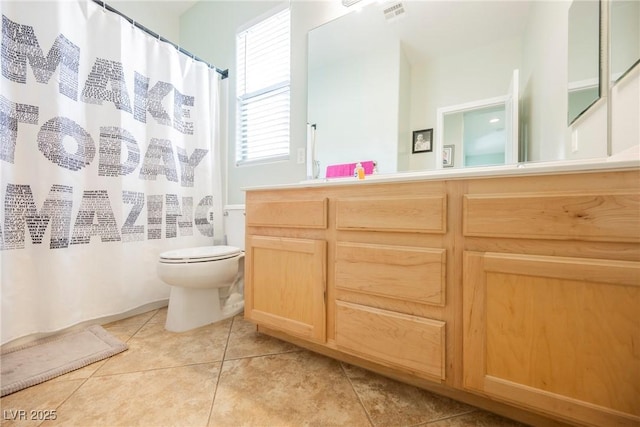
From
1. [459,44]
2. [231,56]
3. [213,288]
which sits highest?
[231,56]

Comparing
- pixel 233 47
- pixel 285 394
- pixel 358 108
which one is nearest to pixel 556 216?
pixel 285 394

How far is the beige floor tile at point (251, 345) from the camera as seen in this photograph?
4.11 ft

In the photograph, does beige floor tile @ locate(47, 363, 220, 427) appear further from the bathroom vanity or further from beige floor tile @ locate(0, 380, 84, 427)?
the bathroom vanity

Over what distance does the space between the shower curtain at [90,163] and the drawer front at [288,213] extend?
0.83 metres

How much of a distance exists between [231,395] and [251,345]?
365mm

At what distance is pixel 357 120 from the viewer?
160 cm

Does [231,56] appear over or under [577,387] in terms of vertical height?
over

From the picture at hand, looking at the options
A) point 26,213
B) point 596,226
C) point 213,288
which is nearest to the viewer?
point 596,226

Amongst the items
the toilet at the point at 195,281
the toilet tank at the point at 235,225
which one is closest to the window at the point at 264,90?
the toilet tank at the point at 235,225

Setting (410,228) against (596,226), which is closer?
(596,226)

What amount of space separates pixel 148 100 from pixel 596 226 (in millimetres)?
2239

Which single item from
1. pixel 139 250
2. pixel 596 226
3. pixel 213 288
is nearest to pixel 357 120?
pixel 596 226

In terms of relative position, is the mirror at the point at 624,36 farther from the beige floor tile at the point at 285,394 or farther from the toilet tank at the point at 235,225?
the toilet tank at the point at 235,225

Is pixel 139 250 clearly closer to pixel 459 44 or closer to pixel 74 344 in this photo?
pixel 74 344
